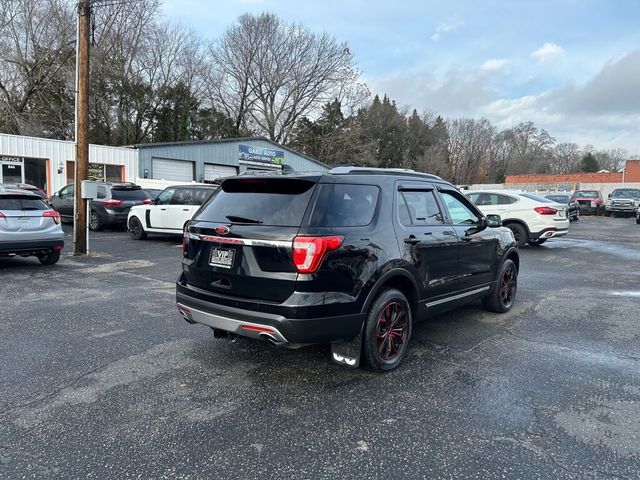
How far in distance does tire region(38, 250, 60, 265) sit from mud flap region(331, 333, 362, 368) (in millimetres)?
7498

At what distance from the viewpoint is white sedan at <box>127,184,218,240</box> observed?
12.2m

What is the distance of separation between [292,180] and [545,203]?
439 inches

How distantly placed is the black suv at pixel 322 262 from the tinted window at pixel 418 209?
2 cm

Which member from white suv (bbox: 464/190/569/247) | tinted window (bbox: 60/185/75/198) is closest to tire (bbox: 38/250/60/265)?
tinted window (bbox: 60/185/75/198)

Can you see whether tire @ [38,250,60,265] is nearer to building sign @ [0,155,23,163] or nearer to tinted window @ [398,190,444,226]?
tinted window @ [398,190,444,226]

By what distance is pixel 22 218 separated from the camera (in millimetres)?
8250

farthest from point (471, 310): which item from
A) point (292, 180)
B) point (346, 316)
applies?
point (292, 180)

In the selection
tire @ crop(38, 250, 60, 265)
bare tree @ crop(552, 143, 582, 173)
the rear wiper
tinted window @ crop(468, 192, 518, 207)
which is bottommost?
tire @ crop(38, 250, 60, 265)

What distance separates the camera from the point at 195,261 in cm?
404

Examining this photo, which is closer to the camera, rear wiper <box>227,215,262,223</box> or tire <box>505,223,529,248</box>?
rear wiper <box>227,215,262,223</box>

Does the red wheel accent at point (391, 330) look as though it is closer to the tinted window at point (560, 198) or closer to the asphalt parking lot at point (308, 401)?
the asphalt parking lot at point (308, 401)

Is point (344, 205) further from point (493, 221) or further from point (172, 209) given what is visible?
point (172, 209)

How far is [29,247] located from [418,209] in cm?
733

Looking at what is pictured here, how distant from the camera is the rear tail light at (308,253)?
3393 mm
